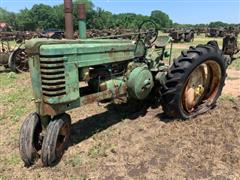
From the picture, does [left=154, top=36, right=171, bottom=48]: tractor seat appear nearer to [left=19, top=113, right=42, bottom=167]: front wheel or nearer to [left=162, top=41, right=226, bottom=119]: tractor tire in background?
[left=162, top=41, right=226, bottom=119]: tractor tire in background

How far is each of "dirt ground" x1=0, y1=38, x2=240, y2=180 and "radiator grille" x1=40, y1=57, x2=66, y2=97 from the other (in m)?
0.95

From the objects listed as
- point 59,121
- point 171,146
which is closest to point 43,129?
point 59,121

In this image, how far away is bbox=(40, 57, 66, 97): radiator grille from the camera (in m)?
3.66

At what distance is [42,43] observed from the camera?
12.0ft

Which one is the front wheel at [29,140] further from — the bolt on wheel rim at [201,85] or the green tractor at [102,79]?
the bolt on wheel rim at [201,85]

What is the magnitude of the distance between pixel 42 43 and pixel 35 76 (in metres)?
Answer: 0.41

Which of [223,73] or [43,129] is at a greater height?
[223,73]

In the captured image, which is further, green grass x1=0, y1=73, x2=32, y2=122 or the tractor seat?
green grass x1=0, y1=73, x2=32, y2=122

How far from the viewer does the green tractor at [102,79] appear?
3.77m

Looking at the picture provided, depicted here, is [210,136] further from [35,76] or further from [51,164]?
[35,76]

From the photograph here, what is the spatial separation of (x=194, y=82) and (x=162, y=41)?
1.01 m

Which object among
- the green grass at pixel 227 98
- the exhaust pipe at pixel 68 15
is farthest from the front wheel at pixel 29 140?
the green grass at pixel 227 98

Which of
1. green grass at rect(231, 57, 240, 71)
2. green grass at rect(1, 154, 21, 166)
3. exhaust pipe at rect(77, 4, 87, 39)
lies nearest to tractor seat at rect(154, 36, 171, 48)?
exhaust pipe at rect(77, 4, 87, 39)

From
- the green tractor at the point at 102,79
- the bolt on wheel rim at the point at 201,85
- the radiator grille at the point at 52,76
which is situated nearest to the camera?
the radiator grille at the point at 52,76
